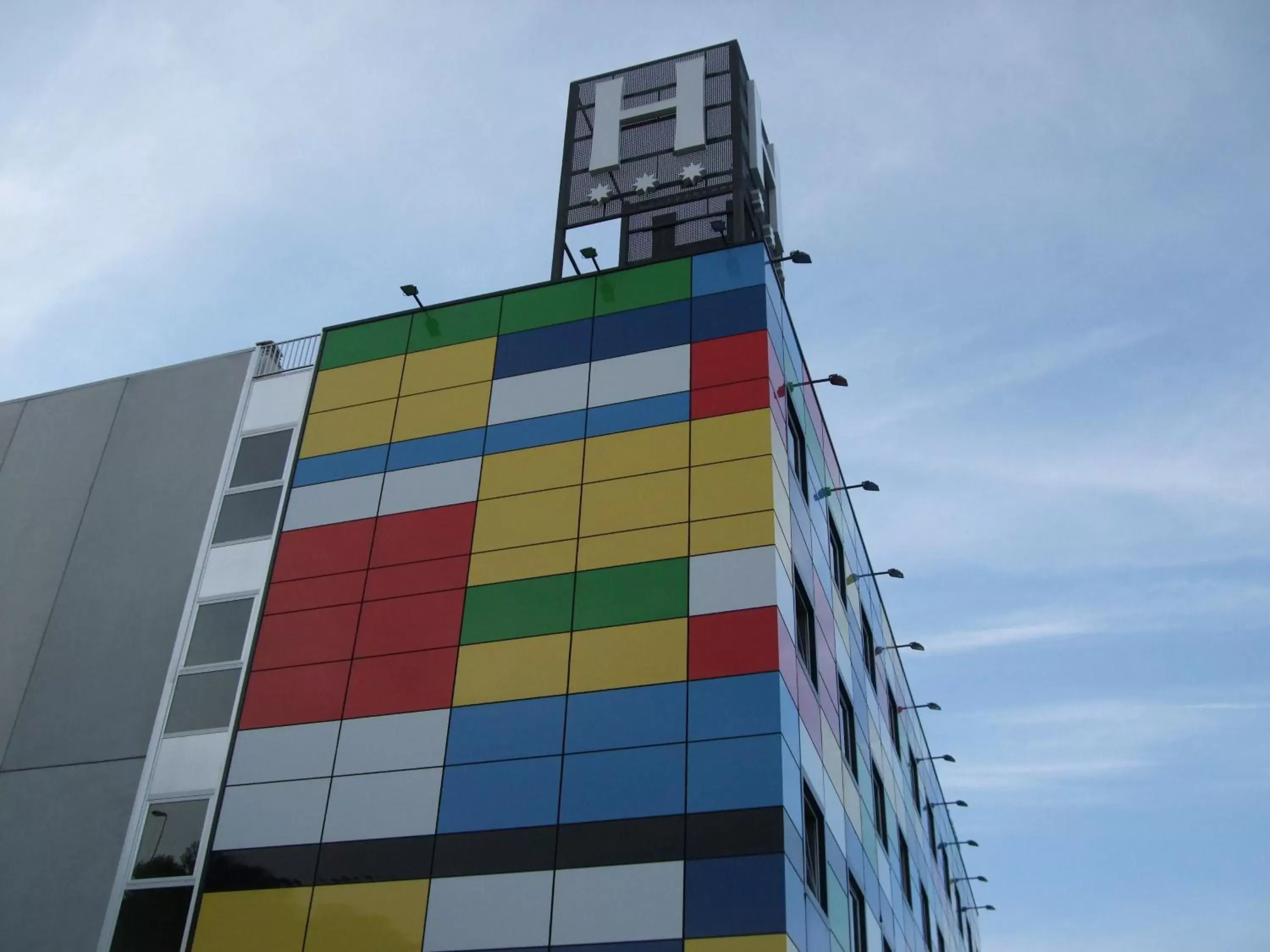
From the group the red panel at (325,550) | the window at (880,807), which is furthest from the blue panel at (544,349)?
the window at (880,807)

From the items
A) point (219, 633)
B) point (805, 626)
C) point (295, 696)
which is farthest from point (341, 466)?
point (805, 626)

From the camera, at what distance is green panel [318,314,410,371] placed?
38.2 meters

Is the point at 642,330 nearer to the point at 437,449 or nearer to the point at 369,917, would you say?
the point at 437,449

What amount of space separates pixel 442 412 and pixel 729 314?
27.2ft

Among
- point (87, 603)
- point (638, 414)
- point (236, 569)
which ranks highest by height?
point (638, 414)

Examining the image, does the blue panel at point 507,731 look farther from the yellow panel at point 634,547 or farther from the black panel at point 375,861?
the yellow panel at point 634,547

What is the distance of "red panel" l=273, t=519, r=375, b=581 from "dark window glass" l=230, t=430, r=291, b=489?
105 inches

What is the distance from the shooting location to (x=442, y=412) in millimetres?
36031

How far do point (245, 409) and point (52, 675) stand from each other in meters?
9.12

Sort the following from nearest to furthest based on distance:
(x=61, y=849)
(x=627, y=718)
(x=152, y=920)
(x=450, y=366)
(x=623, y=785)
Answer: (x=623, y=785)
(x=627, y=718)
(x=152, y=920)
(x=61, y=849)
(x=450, y=366)

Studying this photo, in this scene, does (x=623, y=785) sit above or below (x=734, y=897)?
above

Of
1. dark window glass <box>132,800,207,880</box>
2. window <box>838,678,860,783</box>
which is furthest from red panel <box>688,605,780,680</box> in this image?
dark window glass <box>132,800,207,880</box>

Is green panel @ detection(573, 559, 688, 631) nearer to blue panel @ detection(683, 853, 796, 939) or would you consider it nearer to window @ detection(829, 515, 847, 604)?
blue panel @ detection(683, 853, 796, 939)

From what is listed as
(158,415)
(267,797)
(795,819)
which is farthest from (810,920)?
(158,415)
